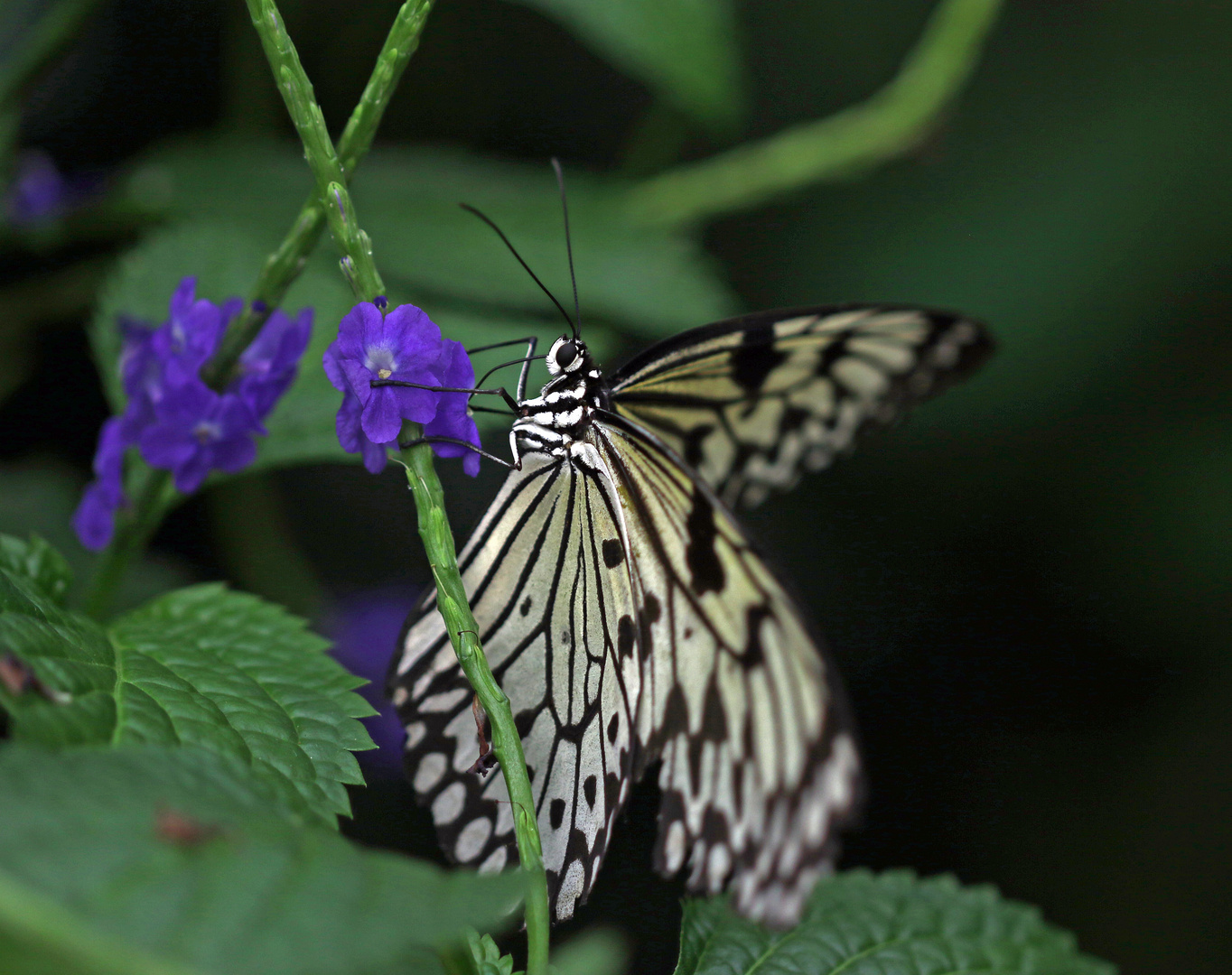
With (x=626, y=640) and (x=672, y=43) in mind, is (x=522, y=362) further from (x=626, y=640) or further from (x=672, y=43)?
(x=672, y=43)

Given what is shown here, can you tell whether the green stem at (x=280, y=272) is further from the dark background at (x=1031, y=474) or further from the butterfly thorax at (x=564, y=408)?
the dark background at (x=1031, y=474)

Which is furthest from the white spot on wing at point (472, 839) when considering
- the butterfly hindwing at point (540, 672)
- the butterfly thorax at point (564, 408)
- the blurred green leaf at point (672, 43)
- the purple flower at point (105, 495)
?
the blurred green leaf at point (672, 43)

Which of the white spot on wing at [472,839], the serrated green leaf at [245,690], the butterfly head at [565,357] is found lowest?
the white spot on wing at [472,839]

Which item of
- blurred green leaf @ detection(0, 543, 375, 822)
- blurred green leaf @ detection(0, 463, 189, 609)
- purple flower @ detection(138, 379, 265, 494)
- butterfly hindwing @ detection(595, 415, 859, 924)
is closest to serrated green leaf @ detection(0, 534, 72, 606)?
blurred green leaf @ detection(0, 543, 375, 822)

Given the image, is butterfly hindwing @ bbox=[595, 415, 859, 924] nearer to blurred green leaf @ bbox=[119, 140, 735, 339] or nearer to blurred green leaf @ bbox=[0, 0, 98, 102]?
blurred green leaf @ bbox=[119, 140, 735, 339]

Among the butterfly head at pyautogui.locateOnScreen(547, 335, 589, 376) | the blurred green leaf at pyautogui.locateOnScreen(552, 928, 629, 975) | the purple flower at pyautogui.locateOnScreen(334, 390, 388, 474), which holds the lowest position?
the blurred green leaf at pyautogui.locateOnScreen(552, 928, 629, 975)

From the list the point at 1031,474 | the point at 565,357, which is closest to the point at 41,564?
the point at 565,357
